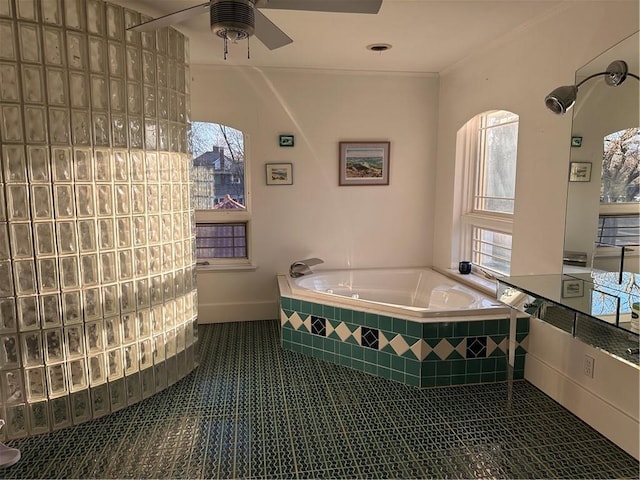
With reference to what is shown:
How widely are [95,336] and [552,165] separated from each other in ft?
9.62

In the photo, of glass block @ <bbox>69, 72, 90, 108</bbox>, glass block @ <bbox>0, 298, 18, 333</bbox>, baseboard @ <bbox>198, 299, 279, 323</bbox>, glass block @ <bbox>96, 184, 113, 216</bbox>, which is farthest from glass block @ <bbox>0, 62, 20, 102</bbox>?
baseboard @ <bbox>198, 299, 279, 323</bbox>

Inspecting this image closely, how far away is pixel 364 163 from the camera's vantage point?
426 cm

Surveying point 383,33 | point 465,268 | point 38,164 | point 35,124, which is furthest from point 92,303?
point 465,268

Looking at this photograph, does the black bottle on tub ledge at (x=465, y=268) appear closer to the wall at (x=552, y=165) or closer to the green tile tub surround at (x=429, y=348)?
the wall at (x=552, y=165)

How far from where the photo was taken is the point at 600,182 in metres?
2.37

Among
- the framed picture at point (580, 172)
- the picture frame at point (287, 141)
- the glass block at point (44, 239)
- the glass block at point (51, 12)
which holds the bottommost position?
the glass block at point (44, 239)

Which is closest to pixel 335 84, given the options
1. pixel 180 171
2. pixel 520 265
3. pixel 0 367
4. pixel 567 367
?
pixel 180 171

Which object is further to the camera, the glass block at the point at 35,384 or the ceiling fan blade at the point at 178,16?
the glass block at the point at 35,384

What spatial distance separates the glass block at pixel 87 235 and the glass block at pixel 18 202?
9.9 inches

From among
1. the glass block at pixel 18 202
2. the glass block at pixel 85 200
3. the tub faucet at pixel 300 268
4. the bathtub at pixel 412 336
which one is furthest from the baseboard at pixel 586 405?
the glass block at pixel 18 202

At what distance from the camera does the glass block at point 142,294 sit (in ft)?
8.74

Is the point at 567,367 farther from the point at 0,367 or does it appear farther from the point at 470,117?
the point at 0,367

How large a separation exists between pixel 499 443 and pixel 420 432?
401 millimetres

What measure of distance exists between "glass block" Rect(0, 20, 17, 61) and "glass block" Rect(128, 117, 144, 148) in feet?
2.04
